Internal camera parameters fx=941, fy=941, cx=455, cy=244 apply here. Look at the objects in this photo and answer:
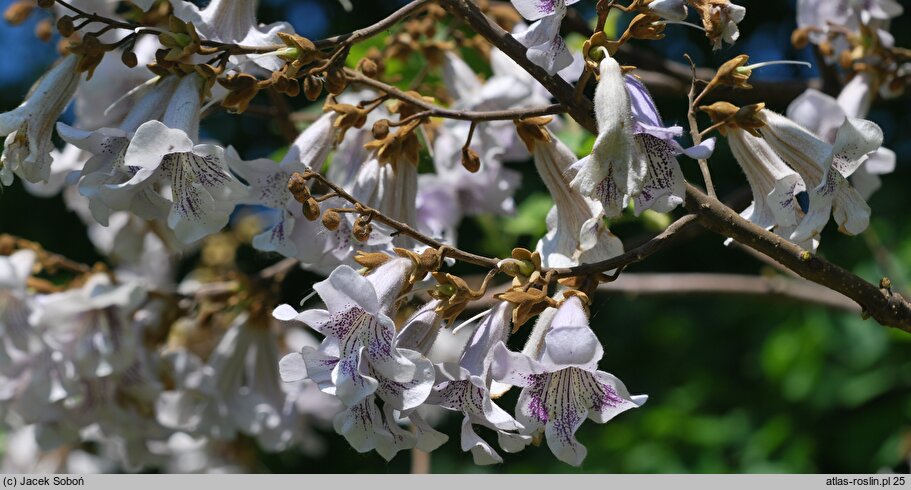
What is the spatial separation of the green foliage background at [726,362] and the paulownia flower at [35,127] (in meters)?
0.92

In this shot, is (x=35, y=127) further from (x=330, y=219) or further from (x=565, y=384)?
(x=565, y=384)

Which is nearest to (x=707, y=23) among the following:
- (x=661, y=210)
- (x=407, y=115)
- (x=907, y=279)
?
(x=661, y=210)

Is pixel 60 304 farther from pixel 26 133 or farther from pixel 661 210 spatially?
pixel 661 210

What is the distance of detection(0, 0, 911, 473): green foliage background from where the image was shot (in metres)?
2.86

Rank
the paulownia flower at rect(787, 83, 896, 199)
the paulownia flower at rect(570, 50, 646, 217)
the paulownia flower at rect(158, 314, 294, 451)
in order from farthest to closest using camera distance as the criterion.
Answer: the paulownia flower at rect(158, 314, 294, 451) < the paulownia flower at rect(787, 83, 896, 199) < the paulownia flower at rect(570, 50, 646, 217)

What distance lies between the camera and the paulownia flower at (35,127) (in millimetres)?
1252

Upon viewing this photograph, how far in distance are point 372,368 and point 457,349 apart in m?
1.49

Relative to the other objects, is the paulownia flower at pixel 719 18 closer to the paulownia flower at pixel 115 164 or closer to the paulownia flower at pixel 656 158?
the paulownia flower at pixel 656 158

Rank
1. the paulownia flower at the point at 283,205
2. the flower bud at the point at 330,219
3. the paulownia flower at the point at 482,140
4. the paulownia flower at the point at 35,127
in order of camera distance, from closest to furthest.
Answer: the flower bud at the point at 330,219 < the paulownia flower at the point at 35,127 < the paulownia flower at the point at 283,205 < the paulownia flower at the point at 482,140

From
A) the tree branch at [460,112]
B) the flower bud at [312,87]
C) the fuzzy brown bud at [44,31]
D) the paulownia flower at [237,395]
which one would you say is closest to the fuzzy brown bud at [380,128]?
the tree branch at [460,112]

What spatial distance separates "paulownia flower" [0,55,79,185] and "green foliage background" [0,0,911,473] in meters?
0.92

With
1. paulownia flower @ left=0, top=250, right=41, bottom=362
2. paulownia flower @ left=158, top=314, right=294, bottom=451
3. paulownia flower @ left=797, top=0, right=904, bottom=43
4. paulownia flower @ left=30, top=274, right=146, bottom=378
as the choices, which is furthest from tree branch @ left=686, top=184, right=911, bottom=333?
paulownia flower @ left=0, top=250, right=41, bottom=362

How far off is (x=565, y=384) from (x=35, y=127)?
78 cm

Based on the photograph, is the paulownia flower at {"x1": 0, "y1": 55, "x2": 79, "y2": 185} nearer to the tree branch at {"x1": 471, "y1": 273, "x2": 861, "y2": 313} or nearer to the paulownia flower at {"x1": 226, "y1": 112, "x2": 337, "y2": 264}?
the paulownia flower at {"x1": 226, "y1": 112, "x2": 337, "y2": 264}
